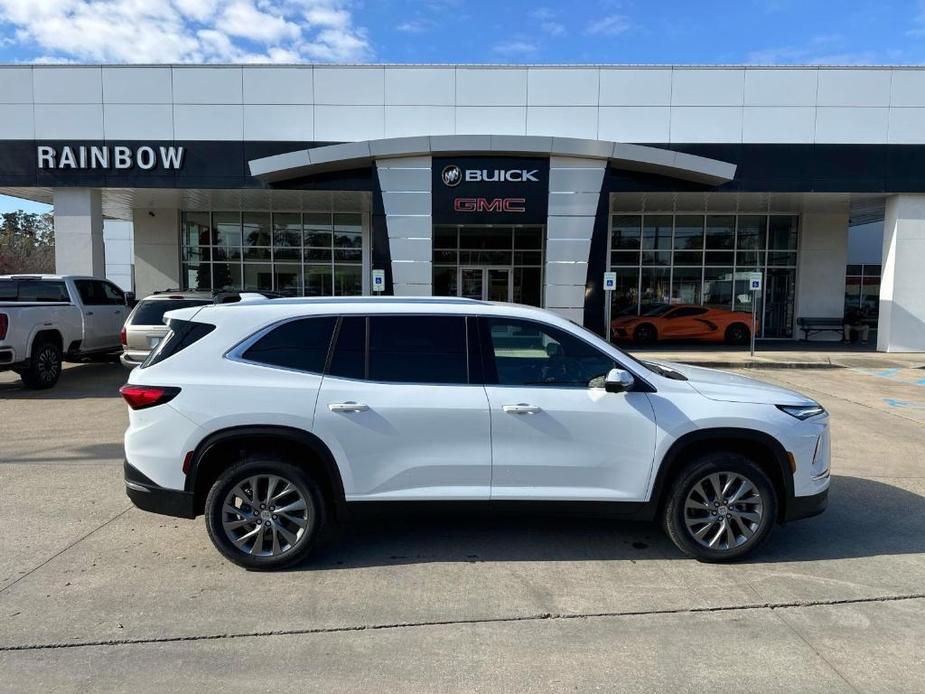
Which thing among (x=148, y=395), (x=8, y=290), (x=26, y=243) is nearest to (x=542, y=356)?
(x=148, y=395)

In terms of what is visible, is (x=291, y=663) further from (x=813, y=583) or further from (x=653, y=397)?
(x=813, y=583)

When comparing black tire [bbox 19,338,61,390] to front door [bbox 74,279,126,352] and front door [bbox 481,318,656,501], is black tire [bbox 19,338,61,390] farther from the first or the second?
front door [bbox 481,318,656,501]

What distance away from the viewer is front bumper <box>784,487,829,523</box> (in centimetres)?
418

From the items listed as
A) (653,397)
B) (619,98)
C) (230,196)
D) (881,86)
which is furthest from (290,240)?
(653,397)

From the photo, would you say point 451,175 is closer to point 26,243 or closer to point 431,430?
point 431,430

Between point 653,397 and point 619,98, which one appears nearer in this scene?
point 653,397

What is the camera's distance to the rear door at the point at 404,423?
13.1ft

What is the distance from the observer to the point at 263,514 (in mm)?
4074

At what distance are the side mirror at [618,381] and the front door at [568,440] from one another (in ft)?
0.30

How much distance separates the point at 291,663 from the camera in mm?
3094

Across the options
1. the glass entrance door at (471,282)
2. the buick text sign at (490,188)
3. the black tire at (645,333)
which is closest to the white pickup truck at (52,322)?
the buick text sign at (490,188)

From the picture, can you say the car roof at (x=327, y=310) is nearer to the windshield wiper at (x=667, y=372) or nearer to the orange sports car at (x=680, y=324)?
the windshield wiper at (x=667, y=372)

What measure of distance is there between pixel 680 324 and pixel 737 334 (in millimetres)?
2122

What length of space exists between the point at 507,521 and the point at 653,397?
1.65 metres
